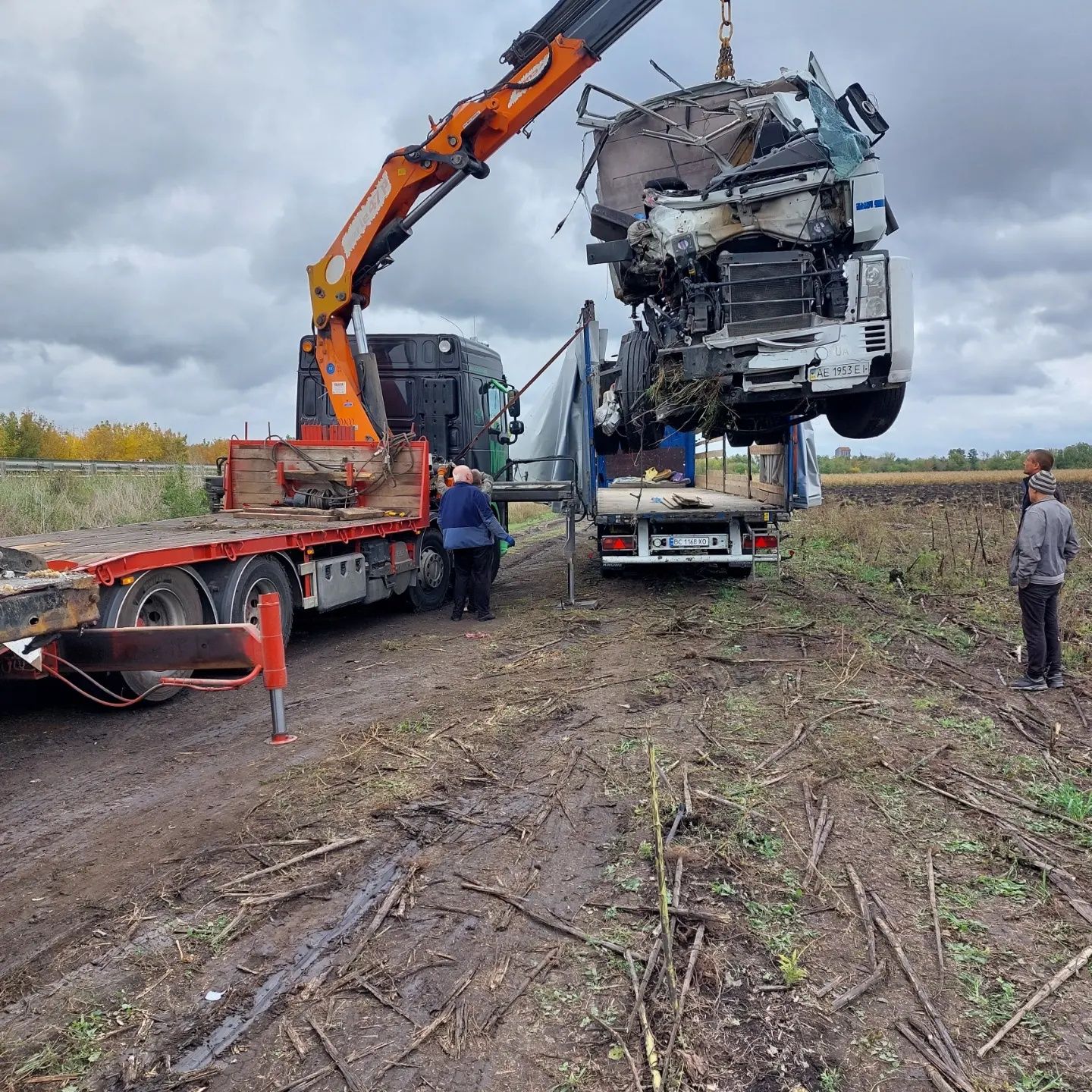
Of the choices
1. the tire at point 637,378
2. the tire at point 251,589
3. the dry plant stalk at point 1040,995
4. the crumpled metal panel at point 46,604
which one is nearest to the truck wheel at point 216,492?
the tire at point 251,589

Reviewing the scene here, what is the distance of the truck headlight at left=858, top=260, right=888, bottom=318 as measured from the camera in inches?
275

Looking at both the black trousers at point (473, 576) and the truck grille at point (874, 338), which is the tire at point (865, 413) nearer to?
the truck grille at point (874, 338)

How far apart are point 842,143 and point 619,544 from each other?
419 cm

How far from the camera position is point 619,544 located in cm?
914

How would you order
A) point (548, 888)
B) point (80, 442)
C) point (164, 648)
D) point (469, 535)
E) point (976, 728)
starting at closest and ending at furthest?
point (548, 888)
point (164, 648)
point (976, 728)
point (469, 535)
point (80, 442)

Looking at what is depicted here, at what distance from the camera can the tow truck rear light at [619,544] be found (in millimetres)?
9125

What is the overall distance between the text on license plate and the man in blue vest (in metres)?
3.33

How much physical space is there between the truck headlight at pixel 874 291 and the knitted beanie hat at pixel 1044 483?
177 centimetres

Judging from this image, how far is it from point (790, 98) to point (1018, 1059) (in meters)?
7.38

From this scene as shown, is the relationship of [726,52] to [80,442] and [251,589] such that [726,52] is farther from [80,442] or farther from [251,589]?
[80,442]

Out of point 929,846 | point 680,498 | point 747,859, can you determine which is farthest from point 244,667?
point 680,498

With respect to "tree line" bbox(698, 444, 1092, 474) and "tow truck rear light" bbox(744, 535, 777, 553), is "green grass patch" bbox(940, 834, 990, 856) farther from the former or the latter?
"tree line" bbox(698, 444, 1092, 474)

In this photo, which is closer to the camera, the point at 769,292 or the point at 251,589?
the point at 251,589

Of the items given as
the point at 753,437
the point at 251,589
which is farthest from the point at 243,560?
the point at 753,437
